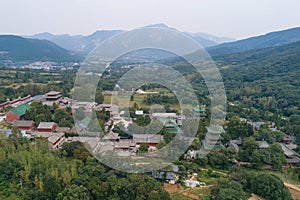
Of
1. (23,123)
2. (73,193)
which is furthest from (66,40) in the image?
(73,193)

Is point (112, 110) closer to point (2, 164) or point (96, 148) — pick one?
point (96, 148)

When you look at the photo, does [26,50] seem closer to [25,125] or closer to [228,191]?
[25,125]

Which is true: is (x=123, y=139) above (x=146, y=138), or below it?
below

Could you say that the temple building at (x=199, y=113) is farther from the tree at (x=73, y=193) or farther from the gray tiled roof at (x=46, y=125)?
the tree at (x=73, y=193)

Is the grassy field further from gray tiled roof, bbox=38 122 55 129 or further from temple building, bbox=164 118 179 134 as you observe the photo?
gray tiled roof, bbox=38 122 55 129

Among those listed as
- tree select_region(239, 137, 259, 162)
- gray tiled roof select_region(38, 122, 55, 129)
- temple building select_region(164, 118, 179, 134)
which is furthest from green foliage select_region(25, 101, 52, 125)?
tree select_region(239, 137, 259, 162)

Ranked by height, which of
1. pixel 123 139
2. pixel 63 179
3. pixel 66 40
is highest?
pixel 66 40

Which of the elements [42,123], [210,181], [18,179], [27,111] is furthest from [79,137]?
[210,181]

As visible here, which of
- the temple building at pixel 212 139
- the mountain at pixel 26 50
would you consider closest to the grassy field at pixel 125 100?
the temple building at pixel 212 139
